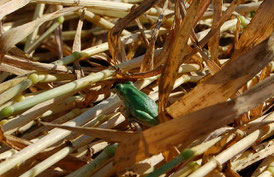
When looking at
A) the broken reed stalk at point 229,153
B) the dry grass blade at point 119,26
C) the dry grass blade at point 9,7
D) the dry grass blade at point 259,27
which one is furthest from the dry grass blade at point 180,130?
the dry grass blade at point 9,7

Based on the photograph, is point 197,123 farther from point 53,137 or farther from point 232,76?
point 53,137

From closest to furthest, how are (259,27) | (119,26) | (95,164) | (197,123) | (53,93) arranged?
(197,123) → (95,164) → (53,93) → (259,27) → (119,26)

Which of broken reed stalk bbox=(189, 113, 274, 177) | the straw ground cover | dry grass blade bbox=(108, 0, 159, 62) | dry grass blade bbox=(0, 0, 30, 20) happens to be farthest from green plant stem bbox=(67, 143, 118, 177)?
dry grass blade bbox=(0, 0, 30, 20)

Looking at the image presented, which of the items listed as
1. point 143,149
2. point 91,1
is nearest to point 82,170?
point 143,149

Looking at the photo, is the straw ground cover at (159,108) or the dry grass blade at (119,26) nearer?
the straw ground cover at (159,108)

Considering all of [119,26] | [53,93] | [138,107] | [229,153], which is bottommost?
[229,153]

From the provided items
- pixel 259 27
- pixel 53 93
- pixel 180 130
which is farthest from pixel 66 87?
pixel 259 27

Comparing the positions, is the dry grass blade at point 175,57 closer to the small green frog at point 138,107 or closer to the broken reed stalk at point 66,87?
the small green frog at point 138,107

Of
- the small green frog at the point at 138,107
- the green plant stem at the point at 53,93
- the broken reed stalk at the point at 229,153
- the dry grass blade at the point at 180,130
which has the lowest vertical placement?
the broken reed stalk at the point at 229,153

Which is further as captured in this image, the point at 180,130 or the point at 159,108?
the point at 159,108
